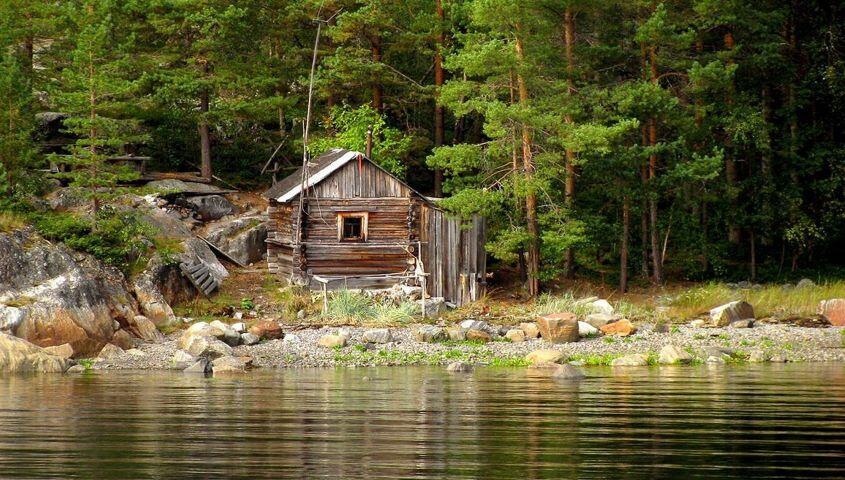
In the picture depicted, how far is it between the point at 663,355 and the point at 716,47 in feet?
68.8

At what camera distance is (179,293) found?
33.3 meters

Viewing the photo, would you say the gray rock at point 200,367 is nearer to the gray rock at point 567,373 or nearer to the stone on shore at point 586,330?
the gray rock at point 567,373

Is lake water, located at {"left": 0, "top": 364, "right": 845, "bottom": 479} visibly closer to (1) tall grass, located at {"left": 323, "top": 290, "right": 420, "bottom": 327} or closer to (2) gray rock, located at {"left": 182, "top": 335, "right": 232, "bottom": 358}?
(2) gray rock, located at {"left": 182, "top": 335, "right": 232, "bottom": 358}

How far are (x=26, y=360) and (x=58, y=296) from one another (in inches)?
153

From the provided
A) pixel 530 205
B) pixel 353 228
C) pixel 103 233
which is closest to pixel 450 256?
pixel 530 205

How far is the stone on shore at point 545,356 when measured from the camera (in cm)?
2398

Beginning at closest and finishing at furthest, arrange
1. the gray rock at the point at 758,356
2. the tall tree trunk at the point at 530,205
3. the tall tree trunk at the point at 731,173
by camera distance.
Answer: the gray rock at the point at 758,356
the tall tree trunk at the point at 530,205
the tall tree trunk at the point at 731,173

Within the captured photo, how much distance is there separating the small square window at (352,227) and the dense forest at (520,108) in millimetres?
2881

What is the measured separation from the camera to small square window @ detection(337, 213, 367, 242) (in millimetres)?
36062

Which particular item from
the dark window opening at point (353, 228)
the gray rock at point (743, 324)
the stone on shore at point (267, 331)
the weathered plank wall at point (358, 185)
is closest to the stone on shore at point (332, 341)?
the stone on shore at point (267, 331)

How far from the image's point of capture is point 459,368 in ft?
76.0

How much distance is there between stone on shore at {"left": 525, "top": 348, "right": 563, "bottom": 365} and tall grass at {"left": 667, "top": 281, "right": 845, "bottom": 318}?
8.78 meters

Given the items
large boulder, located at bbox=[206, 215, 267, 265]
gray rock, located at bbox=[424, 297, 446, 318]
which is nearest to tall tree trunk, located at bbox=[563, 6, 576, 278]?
gray rock, located at bbox=[424, 297, 446, 318]

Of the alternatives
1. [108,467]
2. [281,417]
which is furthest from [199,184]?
[108,467]
